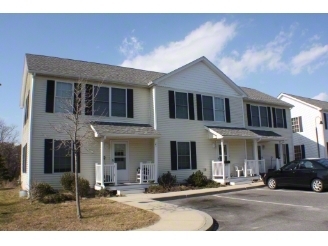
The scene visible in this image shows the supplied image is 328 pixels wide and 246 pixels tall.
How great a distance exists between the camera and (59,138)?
535 inches

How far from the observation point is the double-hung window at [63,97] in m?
13.8

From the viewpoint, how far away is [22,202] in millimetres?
11633

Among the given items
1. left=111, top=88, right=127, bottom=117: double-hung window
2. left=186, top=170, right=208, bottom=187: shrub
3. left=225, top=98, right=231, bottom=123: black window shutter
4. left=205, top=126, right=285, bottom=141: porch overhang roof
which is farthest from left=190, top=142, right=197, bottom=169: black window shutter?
left=111, top=88, right=127, bottom=117: double-hung window

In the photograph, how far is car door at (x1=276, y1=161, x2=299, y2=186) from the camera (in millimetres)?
13766

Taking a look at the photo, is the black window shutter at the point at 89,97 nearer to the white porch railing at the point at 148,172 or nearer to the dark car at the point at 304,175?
the white porch railing at the point at 148,172

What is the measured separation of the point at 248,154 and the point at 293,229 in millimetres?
13645

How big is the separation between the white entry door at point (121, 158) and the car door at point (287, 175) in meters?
7.91

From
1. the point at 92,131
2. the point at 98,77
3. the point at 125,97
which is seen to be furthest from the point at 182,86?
the point at 92,131

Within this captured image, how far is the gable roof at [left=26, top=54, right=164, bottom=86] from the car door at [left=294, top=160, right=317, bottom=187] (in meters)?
9.20

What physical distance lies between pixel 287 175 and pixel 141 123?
26.7 ft

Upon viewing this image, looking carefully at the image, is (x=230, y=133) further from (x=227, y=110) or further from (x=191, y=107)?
(x=191, y=107)

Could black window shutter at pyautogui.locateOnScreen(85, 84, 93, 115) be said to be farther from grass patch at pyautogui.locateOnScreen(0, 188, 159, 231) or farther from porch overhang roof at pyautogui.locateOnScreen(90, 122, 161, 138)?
grass patch at pyautogui.locateOnScreen(0, 188, 159, 231)

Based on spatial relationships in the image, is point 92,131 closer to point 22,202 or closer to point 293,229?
point 22,202

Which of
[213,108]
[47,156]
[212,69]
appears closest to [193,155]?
[213,108]
